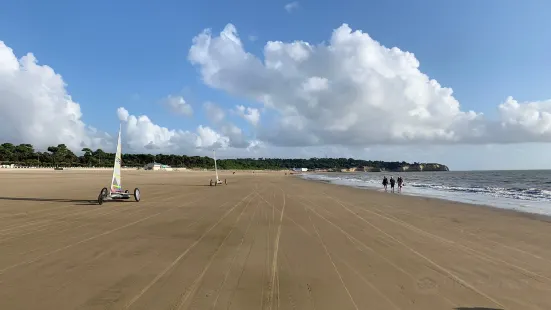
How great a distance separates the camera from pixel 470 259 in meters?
8.12

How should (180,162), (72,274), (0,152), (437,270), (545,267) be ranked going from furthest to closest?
(180,162)
(0,152)
(545,267)
(437,270)
(72,274)

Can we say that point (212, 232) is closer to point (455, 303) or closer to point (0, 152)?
point (455, 303)

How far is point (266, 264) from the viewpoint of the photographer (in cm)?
732

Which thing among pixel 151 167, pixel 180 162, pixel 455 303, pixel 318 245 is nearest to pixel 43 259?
pixel 318 245

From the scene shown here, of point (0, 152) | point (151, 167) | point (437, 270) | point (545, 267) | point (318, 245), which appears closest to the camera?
point (437, 270)

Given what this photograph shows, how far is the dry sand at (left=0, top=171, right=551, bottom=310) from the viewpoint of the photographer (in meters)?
5.38

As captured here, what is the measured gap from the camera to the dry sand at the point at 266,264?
538 centimetres

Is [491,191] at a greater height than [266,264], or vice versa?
[266,264]

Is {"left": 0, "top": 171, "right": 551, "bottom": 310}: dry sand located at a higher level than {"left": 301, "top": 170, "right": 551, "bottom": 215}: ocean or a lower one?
higher

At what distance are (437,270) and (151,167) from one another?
4999 inches

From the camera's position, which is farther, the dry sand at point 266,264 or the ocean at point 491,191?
the ocean at point 491,191

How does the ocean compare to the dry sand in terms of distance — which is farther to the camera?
the ocean

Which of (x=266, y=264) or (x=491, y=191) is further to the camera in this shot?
(x=491, y=191)

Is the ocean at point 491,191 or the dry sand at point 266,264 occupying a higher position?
the dry sand at point 266,264
